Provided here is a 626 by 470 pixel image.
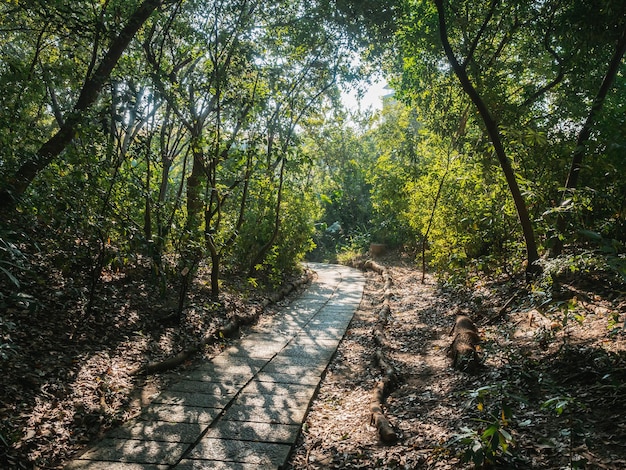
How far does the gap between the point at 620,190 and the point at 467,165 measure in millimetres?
4255

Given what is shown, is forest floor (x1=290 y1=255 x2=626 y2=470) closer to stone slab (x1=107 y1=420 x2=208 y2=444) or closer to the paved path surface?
the paved path surface

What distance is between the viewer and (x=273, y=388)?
179 inches

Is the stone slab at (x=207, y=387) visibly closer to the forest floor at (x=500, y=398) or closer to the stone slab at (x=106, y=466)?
the forest floor at (x=500, y=398)

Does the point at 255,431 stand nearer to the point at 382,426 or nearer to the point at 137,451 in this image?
the point at 137,451

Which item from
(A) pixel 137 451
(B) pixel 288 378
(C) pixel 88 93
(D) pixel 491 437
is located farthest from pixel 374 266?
(D) pixel 491 437

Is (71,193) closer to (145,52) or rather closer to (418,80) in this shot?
(145,52)

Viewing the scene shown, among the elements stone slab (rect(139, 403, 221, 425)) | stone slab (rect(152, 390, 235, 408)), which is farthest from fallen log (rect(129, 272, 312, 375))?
stone slab (rect(139, 403, 221, 425))

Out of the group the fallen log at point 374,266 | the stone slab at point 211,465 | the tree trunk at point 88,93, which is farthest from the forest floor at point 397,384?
the fallen log at point 374,266

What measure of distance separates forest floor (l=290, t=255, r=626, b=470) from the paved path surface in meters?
0.22

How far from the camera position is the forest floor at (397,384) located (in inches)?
105

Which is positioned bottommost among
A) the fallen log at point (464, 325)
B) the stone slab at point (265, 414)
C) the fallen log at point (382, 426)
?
the stone slab at point (265, 414)

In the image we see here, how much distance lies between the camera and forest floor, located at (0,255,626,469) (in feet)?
8.75

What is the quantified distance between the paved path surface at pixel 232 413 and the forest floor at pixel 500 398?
0.71 ft

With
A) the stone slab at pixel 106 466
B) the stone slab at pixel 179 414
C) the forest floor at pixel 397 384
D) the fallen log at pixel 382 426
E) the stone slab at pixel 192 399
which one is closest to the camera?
the forest floor at pixel 397 384
